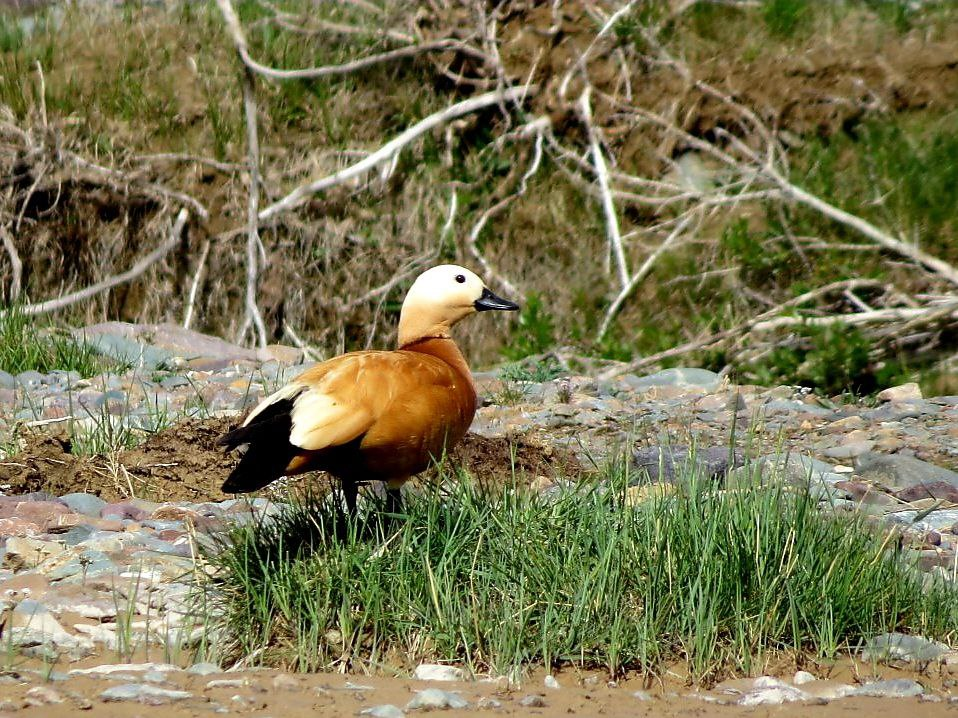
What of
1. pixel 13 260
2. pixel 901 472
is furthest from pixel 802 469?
pixel 13 260

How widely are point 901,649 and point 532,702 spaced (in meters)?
1.19

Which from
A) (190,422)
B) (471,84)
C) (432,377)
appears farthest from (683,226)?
(432,377)

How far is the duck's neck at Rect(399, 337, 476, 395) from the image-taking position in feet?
15.6

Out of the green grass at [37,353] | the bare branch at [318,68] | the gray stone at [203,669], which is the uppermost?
the bare branch at [318,68]

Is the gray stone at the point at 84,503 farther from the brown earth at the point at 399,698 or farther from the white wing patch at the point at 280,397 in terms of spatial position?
the brown earth at the point at 399,698

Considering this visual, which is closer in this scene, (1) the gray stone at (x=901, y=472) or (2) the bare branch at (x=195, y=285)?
(1) the gray stone at (x=901, y=472)

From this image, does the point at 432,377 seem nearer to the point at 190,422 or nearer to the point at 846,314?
the point at 190,422

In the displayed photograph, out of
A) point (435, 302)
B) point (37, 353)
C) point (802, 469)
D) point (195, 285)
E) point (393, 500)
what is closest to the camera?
point (393, 500)

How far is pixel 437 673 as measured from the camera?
144 inches

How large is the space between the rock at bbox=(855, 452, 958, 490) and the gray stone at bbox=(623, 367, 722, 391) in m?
2.26

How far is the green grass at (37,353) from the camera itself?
309 inches

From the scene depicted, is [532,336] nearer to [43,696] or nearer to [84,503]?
[84,503]

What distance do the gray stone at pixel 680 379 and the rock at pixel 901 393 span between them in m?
0.98

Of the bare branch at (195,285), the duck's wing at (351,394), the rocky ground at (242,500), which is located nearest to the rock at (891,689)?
the rocky ground at (242,500)
